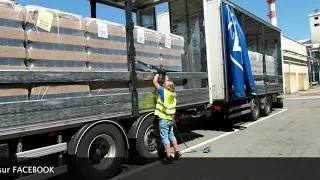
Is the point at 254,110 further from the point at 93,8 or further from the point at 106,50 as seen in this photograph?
the point at 106,50

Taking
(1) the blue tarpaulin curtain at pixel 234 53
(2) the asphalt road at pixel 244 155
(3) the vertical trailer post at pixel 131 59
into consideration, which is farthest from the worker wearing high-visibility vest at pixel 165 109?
(1) the blue tarpaulin curtain at pixel 234 53

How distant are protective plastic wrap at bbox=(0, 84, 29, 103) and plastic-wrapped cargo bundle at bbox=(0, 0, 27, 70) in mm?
231

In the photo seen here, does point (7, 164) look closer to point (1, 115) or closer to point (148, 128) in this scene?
point (1, 115)

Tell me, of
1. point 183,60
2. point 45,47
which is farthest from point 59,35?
point 183,60

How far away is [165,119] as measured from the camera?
5984 mm

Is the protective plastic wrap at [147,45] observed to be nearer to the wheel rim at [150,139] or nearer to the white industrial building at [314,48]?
the wheel rim at [150,139]

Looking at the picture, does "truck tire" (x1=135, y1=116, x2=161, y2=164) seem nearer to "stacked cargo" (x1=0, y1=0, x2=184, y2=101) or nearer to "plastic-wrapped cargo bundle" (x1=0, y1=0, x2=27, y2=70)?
"stacked cargo" (x1=0, y1=0, x2=184, y2=101)

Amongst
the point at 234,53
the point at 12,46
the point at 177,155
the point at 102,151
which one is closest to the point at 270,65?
the point at 234,53

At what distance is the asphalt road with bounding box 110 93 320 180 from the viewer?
17.4 feet

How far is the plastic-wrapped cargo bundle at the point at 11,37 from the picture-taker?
12.5 feet

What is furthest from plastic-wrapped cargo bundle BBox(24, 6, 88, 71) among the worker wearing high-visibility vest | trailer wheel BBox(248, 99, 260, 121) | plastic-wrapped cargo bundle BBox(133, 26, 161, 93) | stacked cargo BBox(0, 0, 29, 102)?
trailer wheel BBox(248, 99, 260, 121)

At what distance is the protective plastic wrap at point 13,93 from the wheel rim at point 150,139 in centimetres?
248

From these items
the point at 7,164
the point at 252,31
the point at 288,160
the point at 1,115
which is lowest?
the point at 288,160

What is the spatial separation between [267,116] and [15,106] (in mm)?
11381
